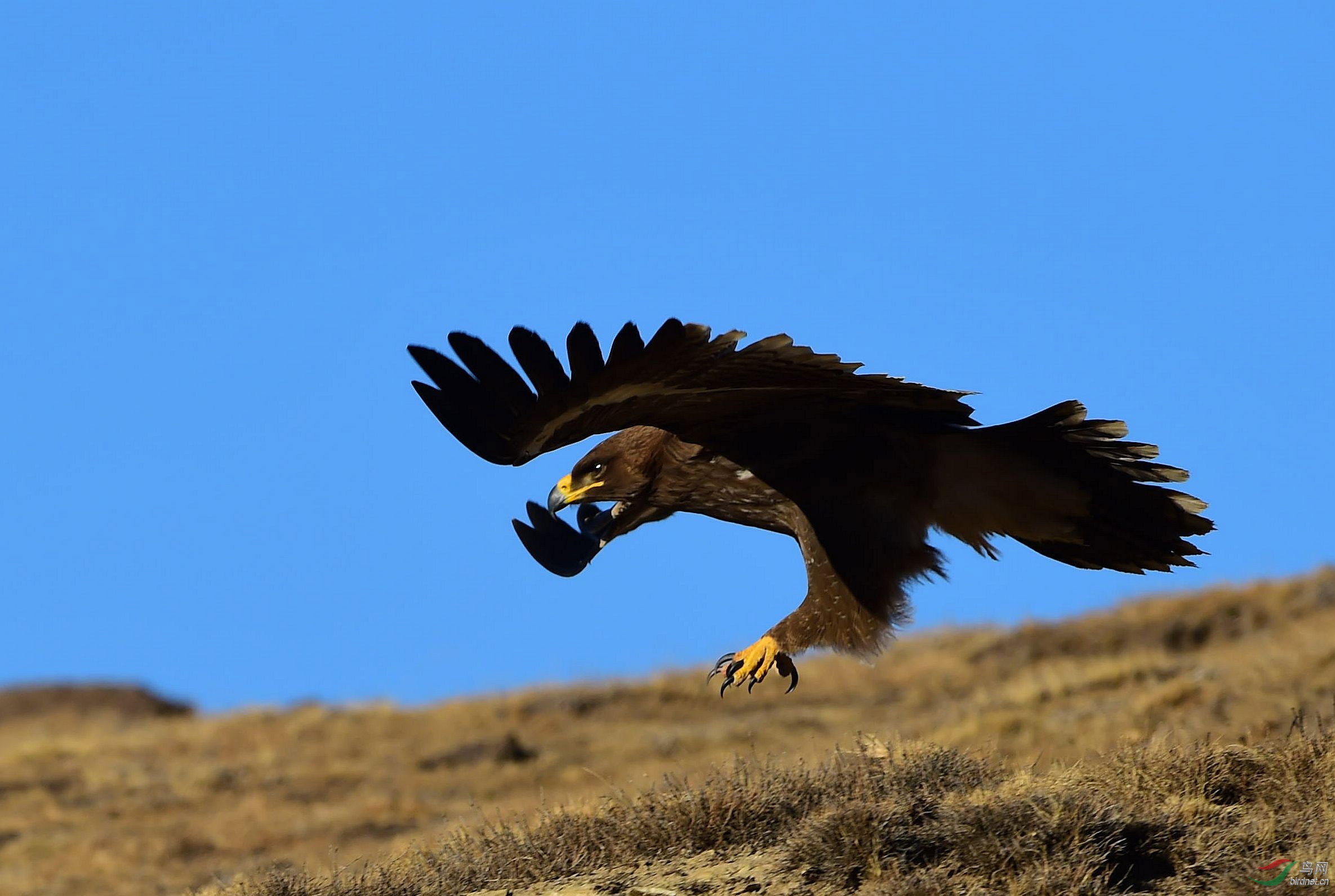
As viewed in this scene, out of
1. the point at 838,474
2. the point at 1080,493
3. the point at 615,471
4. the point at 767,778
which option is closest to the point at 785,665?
the point at 767,778

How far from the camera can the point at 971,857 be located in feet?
16.9

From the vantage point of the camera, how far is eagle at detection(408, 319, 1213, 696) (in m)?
5.58

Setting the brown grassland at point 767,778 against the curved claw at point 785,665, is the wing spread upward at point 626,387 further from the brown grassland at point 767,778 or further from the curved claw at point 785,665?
the brown grassland at point 767,778

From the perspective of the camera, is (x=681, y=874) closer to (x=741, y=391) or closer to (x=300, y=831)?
(x=741, y=391)

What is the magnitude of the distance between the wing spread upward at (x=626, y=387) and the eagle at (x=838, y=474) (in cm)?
1

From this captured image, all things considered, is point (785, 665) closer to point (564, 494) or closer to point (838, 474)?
point (838, 474)

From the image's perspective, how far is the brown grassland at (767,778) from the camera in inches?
208

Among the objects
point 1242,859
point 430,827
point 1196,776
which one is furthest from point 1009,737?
point 1242,859

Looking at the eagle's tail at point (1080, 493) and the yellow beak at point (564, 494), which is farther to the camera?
the yellow beak at point (564, 494)

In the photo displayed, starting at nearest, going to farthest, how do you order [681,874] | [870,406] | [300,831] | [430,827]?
[681,874] < [870,406] < [430,827] < [300,831]

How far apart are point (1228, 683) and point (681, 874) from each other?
832cm

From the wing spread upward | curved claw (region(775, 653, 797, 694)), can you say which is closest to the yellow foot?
curved claw (region(775, 653, 797, 694))

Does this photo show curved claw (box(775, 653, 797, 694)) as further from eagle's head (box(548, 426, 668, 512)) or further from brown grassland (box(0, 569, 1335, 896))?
eagle's head (box(548, 426, 668, 512))

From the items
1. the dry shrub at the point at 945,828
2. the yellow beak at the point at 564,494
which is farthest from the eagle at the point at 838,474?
the dry shrub at the point at 945,828
